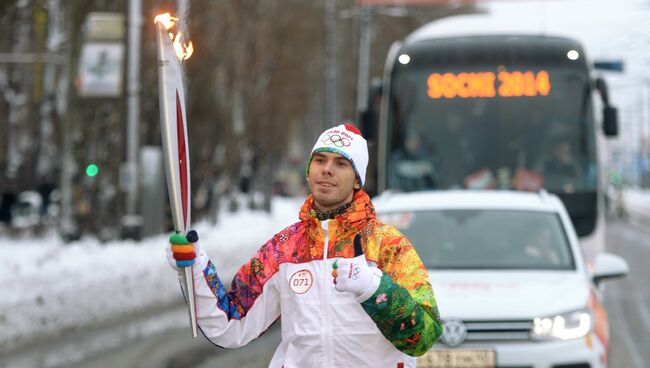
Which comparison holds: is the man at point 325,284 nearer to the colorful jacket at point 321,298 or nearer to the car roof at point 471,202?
the colorful jacket at point 321,298

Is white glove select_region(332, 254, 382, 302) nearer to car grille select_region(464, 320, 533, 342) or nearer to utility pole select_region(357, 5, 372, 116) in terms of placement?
car grille select_region(464, 320, 533, 342)

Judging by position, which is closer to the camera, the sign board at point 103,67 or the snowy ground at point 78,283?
the snowy ground at point 78,283

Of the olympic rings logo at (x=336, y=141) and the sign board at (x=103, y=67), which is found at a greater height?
the sign board at (x=103, y=67)

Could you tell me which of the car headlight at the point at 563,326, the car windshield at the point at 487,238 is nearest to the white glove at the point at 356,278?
the car headlight at the point at 563,326

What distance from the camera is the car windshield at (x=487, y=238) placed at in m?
7.54

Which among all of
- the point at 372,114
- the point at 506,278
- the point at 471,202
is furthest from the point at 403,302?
the point at 372,114

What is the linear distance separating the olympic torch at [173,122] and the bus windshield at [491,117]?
8772mm

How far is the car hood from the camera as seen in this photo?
663cm

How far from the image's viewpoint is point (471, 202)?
8.13 metres

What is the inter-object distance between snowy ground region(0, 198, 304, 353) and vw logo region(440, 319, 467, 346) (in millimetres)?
5019

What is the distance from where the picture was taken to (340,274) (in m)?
3.24

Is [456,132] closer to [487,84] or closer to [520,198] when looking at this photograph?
[487,84]

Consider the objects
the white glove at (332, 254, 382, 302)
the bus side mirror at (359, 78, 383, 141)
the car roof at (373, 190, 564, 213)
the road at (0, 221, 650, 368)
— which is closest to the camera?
the white glove at (332, 254, 382, 302)

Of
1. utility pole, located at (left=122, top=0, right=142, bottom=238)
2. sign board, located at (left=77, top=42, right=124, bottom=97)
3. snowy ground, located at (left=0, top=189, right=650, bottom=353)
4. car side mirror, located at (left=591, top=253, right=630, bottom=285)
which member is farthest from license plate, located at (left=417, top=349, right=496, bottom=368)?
utility pole, located at (left=122, top=0, right=142, bottom=238)
